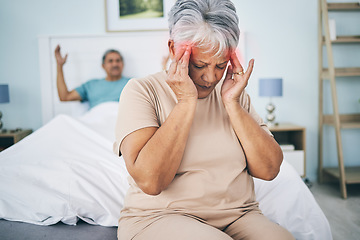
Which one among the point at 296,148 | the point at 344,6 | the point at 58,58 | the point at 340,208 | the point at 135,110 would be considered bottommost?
the point at 340,208

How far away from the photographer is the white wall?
10.5 feet

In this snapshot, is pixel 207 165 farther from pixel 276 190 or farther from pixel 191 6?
pixel 276 190

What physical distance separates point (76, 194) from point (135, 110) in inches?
25.2

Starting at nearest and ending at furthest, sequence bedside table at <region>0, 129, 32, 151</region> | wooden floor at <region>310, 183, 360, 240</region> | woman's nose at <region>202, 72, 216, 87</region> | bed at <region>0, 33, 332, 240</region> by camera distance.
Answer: woman's nose at <region>202, 72, 216, 87</region>, bed at <region>0, 33, 332, 240</region>, wooden floor at <region>310, 183, 360, 240</region>, bedside table at <region>0, 129, 32, 151</region>

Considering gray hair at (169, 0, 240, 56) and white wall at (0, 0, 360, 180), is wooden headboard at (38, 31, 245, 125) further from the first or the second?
gray hair at (169, 0, 240, 56)

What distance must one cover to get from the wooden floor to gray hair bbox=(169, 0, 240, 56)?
5.47ft

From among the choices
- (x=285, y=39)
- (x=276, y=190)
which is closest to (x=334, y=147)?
(x=285, y=39)

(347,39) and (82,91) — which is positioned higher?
(347,39)

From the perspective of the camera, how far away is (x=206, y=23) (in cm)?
90

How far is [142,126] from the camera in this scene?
86 cm

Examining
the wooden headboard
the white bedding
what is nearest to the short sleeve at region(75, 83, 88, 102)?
the wooden headboard

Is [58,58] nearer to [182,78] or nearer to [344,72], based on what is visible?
[182,78]

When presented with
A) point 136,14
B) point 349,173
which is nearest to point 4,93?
point 136,14

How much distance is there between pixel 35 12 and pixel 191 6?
9.41ft
